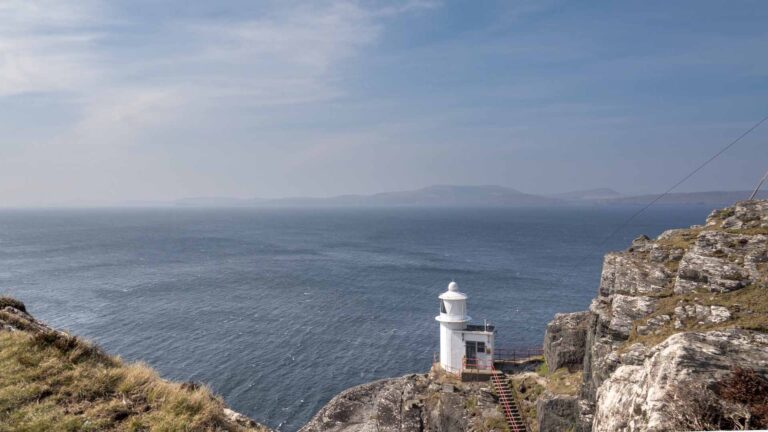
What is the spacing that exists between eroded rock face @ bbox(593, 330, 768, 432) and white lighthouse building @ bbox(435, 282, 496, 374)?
28.0 meters

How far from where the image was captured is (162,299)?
254ft

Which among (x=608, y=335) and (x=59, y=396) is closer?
(x=59, y=396)

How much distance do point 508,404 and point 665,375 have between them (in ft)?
83.0

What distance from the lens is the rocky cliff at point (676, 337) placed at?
26.9ft

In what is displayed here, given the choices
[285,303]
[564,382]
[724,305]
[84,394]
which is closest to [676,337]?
[84,394]

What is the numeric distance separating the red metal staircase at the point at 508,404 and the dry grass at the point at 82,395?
2294cm

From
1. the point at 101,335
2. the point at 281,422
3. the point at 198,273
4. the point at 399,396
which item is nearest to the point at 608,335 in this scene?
the point at 399,396

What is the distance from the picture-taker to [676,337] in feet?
34.6

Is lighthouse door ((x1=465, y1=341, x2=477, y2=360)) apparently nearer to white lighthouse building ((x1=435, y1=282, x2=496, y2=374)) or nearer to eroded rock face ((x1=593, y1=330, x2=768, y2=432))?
white lighthouse building ((x1=435, y1=282, x2=496, y2=374))

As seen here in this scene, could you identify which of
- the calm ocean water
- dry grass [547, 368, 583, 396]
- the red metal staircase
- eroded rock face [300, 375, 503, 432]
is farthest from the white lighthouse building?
the calm ocean water

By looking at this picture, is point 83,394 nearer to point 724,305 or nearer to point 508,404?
point 724,305

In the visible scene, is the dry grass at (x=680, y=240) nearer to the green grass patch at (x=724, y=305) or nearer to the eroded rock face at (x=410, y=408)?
the green grass patch at (x=724, y=305)

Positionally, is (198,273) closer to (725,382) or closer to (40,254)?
(40,254)

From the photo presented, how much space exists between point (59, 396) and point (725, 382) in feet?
41.9
